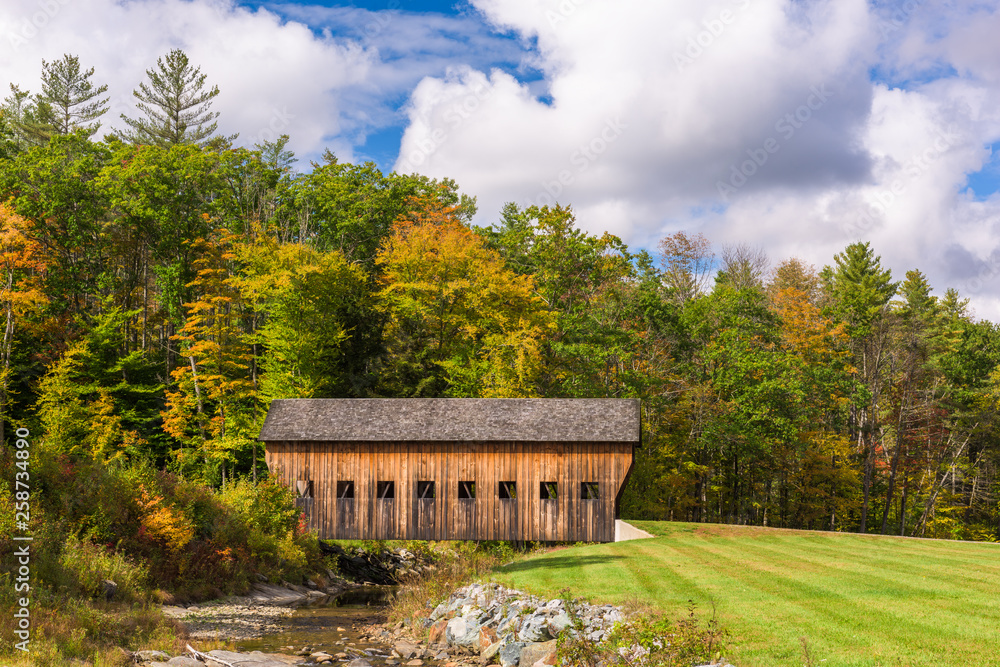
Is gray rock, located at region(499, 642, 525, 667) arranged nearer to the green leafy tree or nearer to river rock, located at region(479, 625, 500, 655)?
river rock, located at region(479, 625, 500, 655)

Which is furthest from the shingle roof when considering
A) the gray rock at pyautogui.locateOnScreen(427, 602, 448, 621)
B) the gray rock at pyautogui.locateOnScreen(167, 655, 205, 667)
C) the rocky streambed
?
the gray rock at pyautogui.locateOnScreen(167, 655, 205, 667)

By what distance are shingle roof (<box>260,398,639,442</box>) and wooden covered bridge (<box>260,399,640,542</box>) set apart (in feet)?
0.13

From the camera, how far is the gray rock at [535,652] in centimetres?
1127

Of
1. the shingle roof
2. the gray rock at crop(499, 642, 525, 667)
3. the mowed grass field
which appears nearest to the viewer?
the mowed grass field

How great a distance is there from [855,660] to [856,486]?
3353 centimetres

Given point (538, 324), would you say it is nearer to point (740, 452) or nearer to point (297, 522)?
point (740, 452)

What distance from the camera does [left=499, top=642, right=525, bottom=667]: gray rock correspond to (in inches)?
465

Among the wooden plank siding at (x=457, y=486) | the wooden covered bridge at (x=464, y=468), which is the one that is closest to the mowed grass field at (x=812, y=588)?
the wooden plank siding at (x=457, y=486)

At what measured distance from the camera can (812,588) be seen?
40.3 ft

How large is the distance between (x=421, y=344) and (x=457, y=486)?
1215cm

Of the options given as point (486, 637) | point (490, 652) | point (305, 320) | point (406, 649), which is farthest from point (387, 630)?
point (305, 320)

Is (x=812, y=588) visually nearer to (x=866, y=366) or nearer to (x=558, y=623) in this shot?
(x=558, y=623)

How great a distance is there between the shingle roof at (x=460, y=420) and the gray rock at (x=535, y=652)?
1295 centimetres

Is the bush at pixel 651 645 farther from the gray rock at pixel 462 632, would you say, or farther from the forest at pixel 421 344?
the forest at pixel 421 344
